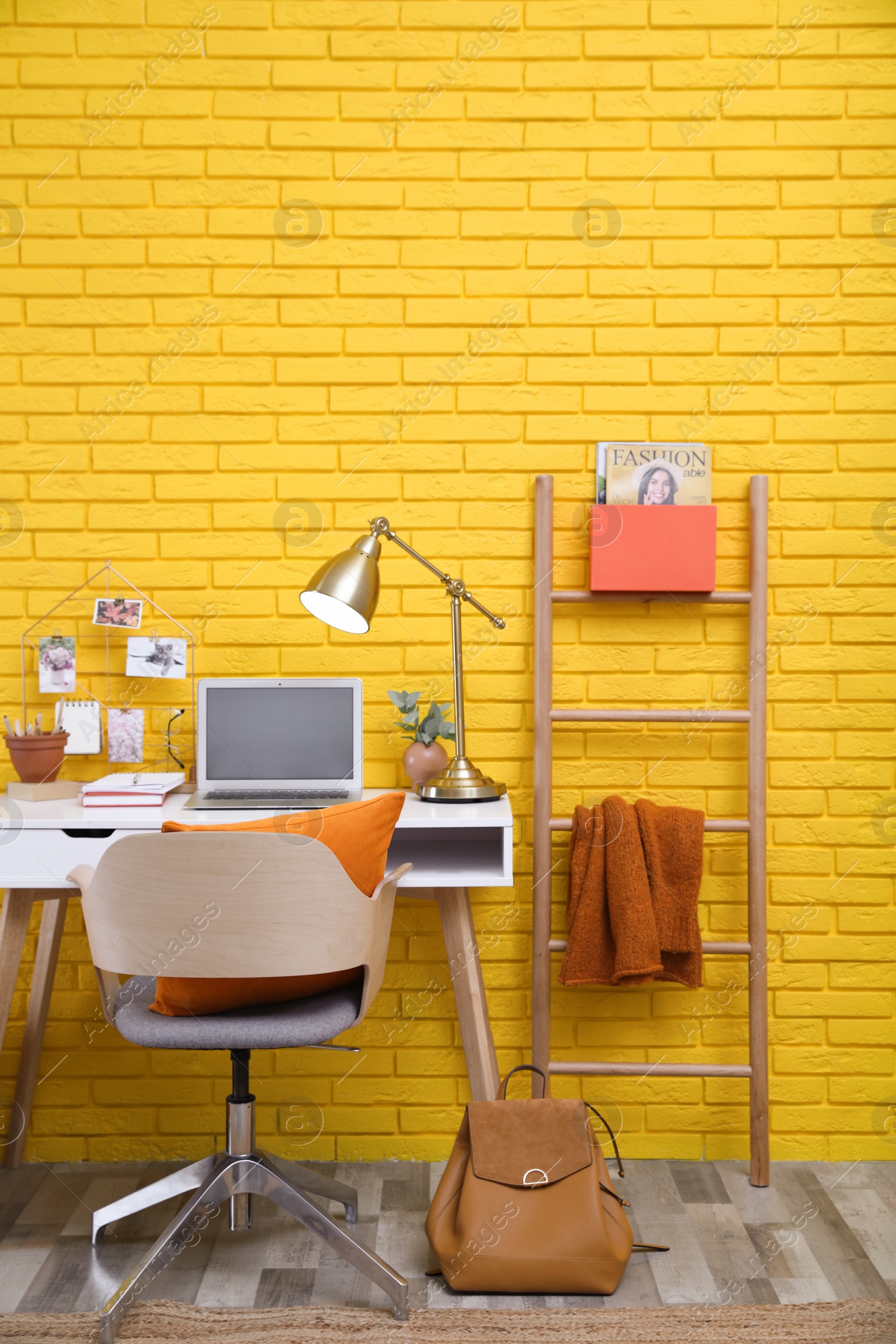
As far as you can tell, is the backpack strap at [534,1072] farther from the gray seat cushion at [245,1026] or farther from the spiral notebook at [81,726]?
the spiral notebook at [81,726]

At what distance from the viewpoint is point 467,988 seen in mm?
1977

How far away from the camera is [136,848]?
154 cm

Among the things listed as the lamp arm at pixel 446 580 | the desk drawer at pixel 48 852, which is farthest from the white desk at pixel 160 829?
the lamp arm at pixel 446 580

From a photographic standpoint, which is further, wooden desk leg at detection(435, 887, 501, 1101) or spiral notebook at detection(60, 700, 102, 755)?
spiral notebook at detection(60, 700, 102, 755)

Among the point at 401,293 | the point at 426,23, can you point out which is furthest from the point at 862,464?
the point at 426,23

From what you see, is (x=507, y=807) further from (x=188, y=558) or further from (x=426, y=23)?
(x=426, y=23)

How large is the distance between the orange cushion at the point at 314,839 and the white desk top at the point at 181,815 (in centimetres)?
13

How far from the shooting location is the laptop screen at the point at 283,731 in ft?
6.95

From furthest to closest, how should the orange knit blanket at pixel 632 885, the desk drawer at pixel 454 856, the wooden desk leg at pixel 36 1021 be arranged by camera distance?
the wooden desk leg at pixel 36 1021 < the orange knit blanket at pixel 632 885 < the desk drawer at pixel 454 856

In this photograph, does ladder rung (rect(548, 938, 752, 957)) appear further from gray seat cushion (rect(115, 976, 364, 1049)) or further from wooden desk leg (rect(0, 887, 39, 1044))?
wooden desk leg (rect(0, 887, 39, 1044))

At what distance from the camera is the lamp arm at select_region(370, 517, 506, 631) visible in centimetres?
201

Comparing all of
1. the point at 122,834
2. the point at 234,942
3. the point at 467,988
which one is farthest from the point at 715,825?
the point at 122,834

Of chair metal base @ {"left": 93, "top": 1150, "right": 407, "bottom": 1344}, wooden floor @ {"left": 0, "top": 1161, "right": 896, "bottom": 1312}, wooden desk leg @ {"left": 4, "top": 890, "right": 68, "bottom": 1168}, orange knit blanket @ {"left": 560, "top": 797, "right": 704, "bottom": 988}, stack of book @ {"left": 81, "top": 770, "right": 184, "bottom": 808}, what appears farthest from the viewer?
wooden desk leg @ {"left": 4, "top": 890, "right": 68, "bottom": 1168}

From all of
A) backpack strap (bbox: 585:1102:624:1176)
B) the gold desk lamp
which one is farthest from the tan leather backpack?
the gold desk lamp
